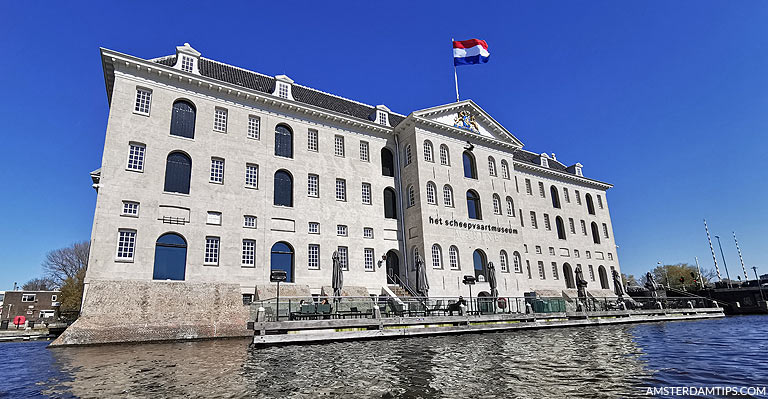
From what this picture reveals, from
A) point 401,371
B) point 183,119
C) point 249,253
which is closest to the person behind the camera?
Answer: point 401,371

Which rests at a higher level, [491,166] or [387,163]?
[491,166]

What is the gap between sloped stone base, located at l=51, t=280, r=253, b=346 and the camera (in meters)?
19.3

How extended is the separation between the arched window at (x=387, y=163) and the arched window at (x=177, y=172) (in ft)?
52.2

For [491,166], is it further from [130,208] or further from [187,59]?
[130,208]

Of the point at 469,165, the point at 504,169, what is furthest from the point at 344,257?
the point at 504,169

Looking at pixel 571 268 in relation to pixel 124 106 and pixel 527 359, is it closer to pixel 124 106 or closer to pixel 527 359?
pixel 527 359

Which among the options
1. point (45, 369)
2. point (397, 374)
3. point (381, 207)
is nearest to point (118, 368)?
point (45, 369)

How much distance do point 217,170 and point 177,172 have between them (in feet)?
8.19

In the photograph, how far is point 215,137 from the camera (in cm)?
2780

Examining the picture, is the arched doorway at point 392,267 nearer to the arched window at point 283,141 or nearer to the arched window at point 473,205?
the arched window at point 473,205

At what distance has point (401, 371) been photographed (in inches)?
392

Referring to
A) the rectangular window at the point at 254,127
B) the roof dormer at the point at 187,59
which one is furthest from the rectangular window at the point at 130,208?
the roof dormer at the point at 187,59

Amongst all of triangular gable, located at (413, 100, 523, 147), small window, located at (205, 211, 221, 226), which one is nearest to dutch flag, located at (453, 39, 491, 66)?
triangular gable, located at (413, 100, 523, 147)

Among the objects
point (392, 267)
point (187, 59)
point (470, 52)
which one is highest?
point (470, 52)
